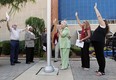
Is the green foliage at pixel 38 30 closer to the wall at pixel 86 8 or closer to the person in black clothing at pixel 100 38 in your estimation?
the wall at pixel 86 8

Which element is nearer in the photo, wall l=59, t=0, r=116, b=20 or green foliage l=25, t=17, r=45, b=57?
green foliage l=25, t=17, r=45, b=57

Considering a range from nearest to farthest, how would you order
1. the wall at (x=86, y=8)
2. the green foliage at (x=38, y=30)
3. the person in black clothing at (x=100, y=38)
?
the person in black clothing at (x=100, y=38) < the green foliage at (x=38, y=30) < the wall at (x=86, y=8)

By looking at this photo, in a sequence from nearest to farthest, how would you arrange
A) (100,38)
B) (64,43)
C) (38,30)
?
(100,38) → (64,43) → (38,30)

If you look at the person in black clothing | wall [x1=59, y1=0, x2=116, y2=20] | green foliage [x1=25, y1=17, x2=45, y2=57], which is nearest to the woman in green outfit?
the person in black clothing

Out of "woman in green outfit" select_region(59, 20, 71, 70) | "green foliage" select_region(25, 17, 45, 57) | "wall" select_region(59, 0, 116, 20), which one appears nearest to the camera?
"woman in green outfit" select_region(59, 20, 71, 70)

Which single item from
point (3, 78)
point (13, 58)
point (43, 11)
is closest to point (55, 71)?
point (3, 78)

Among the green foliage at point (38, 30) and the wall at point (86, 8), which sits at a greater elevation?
the wall at point (86, 8)

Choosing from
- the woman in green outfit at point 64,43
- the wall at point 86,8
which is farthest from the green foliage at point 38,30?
the wall at point 86,8

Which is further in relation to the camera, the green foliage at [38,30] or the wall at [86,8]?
the wall at [86,8]

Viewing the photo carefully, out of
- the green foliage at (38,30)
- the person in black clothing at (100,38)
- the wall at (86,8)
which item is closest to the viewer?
the person in black clothing at (100,38)

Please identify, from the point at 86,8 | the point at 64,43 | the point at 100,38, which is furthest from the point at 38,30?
the point at 100,38

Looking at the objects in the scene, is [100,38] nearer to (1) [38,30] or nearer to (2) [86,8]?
(1) [38,30]

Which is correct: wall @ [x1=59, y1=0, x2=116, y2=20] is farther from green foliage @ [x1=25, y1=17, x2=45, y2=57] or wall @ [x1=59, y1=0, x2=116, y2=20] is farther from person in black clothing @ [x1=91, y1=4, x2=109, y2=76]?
person in black clothing @ [x1=91, y1=4, x2=109, y2=76]

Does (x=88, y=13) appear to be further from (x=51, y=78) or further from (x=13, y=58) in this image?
(x=51, y=78)
